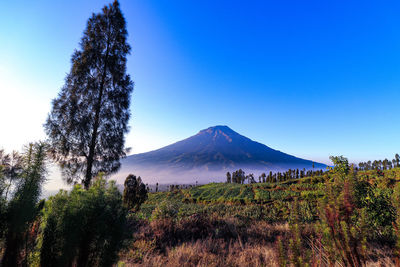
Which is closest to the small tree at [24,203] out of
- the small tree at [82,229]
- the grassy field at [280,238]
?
the small tree at [82,229]

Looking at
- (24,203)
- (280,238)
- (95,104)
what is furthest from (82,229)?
(95,104)

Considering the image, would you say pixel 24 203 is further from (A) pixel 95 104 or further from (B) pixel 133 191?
(B) pixel 133 191

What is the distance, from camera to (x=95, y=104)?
10.3 m

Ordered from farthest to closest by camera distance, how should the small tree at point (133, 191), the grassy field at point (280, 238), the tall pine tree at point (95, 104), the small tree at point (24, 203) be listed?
the small tree at point (133, 191)
the tall pine tree at point (95, 104)
the grassy field at point (280, 238)
the small tree at point (24, 203)

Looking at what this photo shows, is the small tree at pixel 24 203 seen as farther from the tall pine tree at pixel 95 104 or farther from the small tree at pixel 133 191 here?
the small tree at pixel 133 191

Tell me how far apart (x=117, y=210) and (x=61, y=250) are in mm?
408

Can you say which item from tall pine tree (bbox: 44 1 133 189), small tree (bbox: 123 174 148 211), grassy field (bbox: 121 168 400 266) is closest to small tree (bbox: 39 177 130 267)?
grassy field (bbox: 121 168 400 266)

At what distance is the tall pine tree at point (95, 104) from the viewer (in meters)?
9.76

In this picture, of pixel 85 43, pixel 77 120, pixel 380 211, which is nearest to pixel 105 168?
pixel 77 120

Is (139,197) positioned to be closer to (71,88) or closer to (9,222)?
(71,88)

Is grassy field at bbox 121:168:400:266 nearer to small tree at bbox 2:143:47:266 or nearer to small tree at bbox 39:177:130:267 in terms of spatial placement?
small tree at bbox 39:177:130:267

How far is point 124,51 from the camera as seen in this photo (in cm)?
1198

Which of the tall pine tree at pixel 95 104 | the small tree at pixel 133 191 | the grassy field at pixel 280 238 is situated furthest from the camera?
the small tree at pixel 133 191

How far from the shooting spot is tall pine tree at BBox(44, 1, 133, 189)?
976cm
